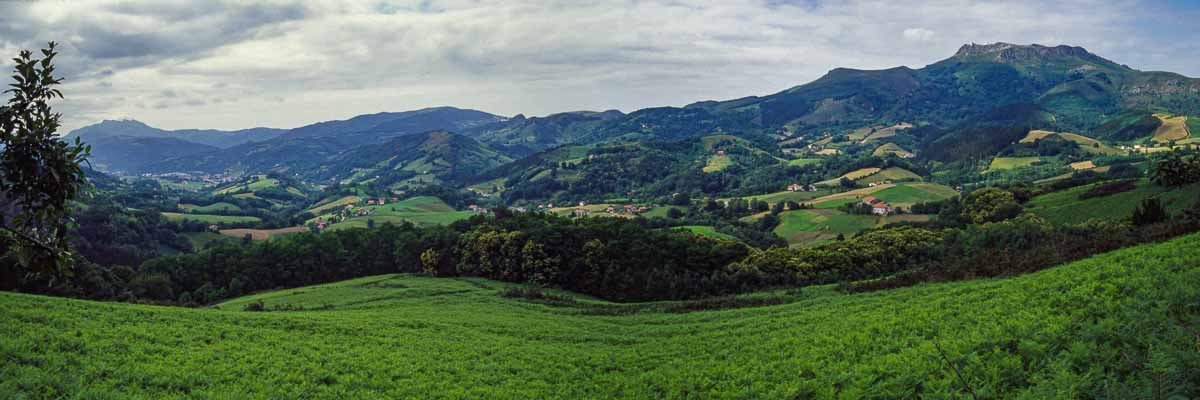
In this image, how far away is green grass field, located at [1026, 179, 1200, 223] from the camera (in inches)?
2675

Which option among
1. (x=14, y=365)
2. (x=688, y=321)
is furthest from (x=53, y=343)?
(x=688, y=321)

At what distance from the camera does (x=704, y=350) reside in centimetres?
2292

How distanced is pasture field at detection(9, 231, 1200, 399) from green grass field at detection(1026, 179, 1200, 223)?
62711 mm

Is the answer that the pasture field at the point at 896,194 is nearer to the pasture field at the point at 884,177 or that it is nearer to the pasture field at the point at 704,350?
the pasture field at the point at 884,177

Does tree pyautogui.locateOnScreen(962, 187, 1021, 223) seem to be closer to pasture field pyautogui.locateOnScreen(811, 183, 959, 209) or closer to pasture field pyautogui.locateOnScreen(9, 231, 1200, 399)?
pasture field pyautogui.locateOnScreen(811, 183, 959, 209)

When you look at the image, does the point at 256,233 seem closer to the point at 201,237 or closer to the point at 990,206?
the point at 201,237

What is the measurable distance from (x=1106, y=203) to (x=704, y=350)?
8659 cm

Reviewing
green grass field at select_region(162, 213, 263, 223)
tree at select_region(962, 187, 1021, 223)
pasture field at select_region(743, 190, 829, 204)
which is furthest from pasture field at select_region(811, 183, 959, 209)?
green grass field at select_region(162, 213, 263, 223)

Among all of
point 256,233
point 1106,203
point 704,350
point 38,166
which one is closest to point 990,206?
point 1106,203

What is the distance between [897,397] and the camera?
497 inches

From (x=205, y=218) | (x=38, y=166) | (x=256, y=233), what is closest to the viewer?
(x=38, y=166)

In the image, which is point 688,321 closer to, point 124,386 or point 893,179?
point 124,386

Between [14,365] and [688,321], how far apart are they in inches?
1031

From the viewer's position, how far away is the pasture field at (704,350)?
11922 mm
